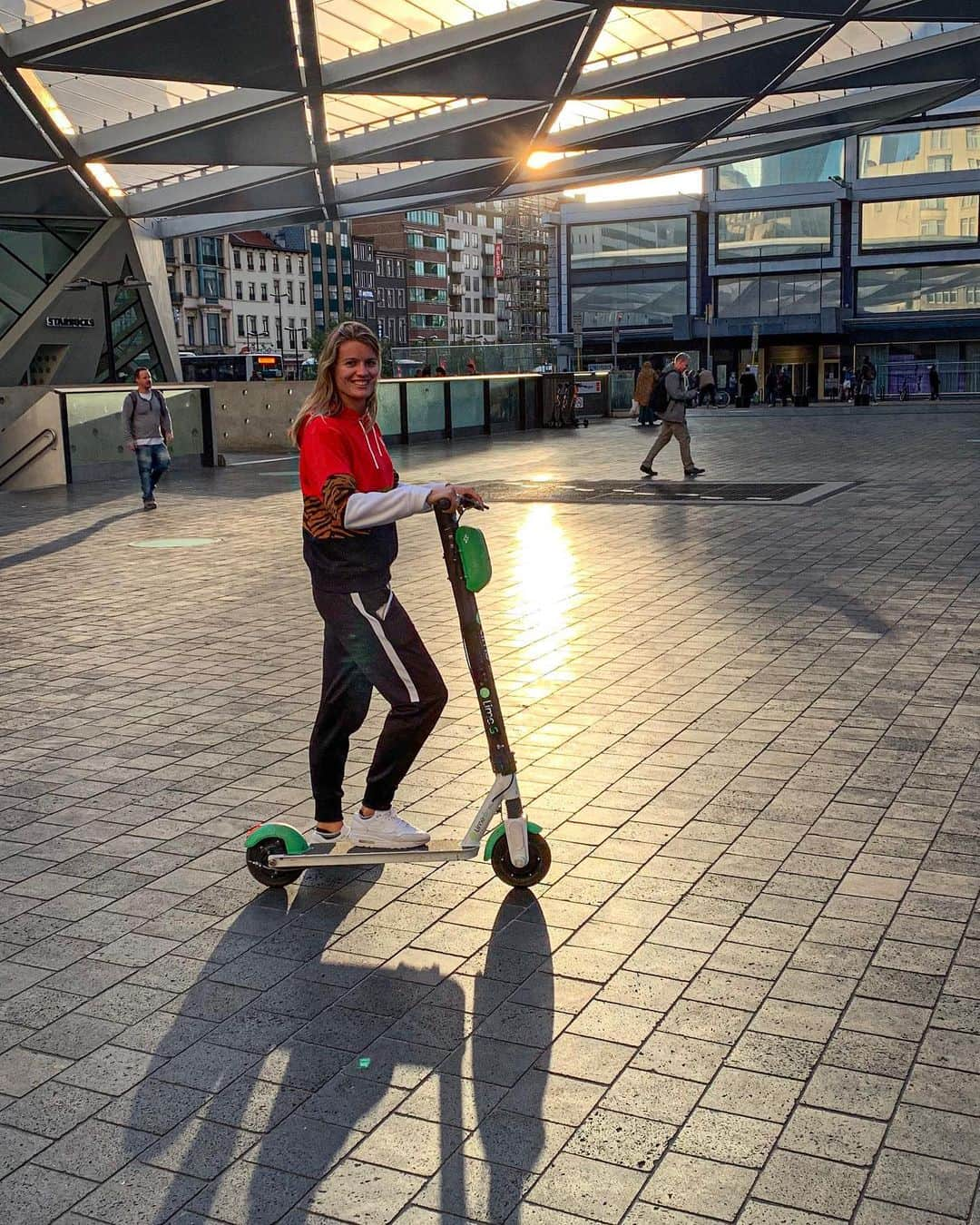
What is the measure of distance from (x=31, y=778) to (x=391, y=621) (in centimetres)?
254

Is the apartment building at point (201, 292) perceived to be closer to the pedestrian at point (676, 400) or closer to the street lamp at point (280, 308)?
the street lamp at point (280, 308)

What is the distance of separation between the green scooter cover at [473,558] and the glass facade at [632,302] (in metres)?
74.7

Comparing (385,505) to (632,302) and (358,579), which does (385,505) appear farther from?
(632,302)

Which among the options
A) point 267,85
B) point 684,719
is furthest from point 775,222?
point 684,719

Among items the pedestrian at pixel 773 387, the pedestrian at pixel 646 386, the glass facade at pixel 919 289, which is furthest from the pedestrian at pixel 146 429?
the glass facade at pixel 919 289

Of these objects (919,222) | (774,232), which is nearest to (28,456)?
(919,222)

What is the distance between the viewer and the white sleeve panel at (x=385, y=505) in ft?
14.4

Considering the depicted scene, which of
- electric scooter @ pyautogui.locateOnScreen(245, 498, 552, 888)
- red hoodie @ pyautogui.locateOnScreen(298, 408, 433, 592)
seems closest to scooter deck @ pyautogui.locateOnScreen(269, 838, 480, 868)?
electric scooter @ pyautogui.locateOnScreen(245, 498, 552, 888)

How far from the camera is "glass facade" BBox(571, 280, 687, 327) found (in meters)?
77.9

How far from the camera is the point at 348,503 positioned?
15.0 ft

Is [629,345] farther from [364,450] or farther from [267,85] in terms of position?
[364,450]

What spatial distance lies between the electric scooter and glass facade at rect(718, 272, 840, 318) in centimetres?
6927

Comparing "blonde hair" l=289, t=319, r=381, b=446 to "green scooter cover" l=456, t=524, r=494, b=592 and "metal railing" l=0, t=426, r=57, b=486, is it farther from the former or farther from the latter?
"metal railing" l=0, t=426, r=57, b=486

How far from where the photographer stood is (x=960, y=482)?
738 inches
